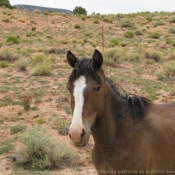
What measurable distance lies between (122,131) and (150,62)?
1401 cm

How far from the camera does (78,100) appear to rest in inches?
113

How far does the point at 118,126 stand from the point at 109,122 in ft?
0.47

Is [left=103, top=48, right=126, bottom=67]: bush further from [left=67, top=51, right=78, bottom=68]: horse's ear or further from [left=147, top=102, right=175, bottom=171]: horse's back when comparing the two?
[left=67, top=51, right=78, bottom=68]: horse's ear

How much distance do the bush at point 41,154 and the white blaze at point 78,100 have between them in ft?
10.1

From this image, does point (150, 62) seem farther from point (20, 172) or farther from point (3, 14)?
point (3, 14)

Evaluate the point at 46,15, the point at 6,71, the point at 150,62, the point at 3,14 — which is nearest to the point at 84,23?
the point at 46,15

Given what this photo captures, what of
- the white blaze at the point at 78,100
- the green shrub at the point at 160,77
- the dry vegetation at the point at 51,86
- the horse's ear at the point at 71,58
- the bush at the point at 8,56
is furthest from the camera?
the bush at the point at 8,56

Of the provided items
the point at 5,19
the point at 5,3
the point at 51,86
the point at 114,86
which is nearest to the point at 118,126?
the point at 114,86

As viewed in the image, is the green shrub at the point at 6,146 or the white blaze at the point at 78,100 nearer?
the white blaze at the point at 78,100

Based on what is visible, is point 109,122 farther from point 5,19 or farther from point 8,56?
point 5,19

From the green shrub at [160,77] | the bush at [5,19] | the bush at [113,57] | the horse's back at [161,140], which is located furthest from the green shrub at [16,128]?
the bush at [5,19]

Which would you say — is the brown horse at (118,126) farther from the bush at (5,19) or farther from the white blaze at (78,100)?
the bush at (5,19)

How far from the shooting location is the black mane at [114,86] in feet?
10.0

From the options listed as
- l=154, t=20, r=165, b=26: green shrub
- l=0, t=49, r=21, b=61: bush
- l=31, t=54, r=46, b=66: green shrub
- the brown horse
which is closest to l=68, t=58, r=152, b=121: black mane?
the brown horse
